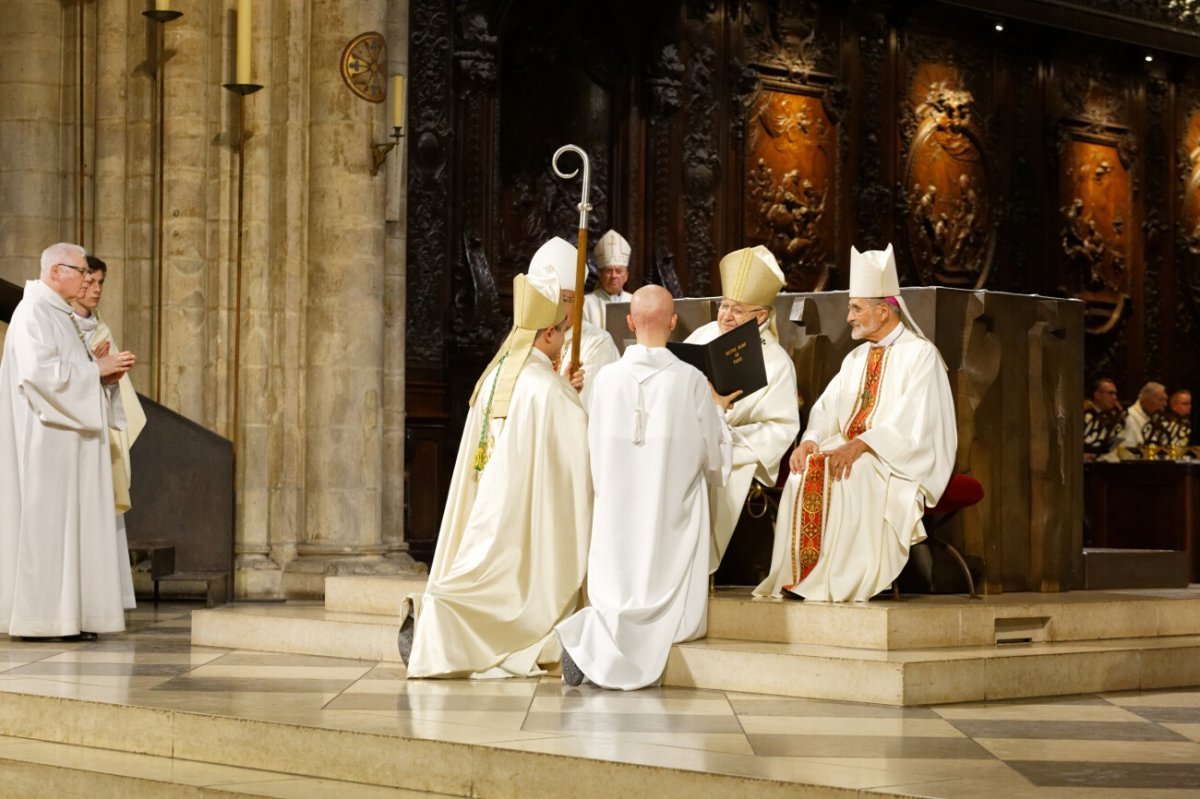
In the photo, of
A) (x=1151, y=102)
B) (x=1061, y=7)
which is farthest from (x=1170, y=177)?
(x=1061, y=7)

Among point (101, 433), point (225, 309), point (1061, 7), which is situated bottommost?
point (101, 433)

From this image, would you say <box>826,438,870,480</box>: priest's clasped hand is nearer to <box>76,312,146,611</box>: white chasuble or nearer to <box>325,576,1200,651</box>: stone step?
<box>325,576,1200,651</box>: stone step

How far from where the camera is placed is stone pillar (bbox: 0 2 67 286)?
1124 cm

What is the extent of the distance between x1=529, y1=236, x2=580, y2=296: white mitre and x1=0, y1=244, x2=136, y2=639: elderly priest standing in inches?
83.4

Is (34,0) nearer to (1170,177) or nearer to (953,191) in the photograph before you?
(953,191)

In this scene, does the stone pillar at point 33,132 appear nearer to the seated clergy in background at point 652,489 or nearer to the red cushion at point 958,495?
the seated clergy in background at point 652,489

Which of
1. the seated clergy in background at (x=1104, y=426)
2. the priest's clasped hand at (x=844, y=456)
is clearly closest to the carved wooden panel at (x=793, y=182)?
the seated clergy in background at (x=1104, y=426)

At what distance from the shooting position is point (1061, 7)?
16.8m

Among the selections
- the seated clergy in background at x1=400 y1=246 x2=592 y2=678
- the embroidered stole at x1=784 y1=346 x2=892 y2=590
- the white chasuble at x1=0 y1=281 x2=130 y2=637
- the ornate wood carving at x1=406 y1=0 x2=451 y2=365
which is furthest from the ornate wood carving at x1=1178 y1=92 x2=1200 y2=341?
the white chasuble at x1=0 y1=281 x2=130 y2=637

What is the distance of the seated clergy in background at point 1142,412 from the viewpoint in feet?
50.5

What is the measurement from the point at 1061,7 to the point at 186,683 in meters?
11.8

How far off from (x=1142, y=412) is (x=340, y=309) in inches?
285

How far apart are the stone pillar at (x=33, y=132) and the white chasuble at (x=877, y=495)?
16.9 ft

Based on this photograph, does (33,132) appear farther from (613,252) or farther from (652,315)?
(652,315)
